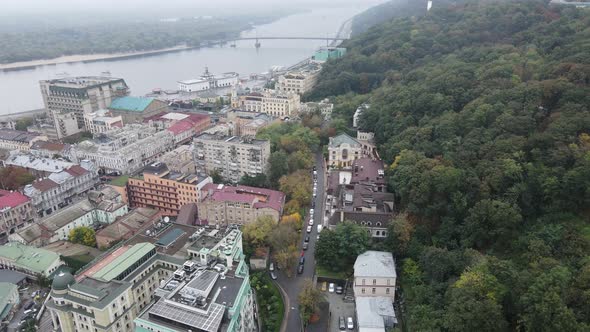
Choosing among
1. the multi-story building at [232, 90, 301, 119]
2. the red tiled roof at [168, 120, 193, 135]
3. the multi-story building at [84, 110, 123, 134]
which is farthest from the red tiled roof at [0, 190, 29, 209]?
the multi-story building at [232, 90, 301, 119]

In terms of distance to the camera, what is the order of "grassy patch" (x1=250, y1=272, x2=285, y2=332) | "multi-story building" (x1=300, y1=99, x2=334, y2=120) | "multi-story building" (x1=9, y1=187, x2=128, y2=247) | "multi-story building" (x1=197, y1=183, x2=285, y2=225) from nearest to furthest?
"grassy patch" (x1=250, y1=272, x2=285, y2=332)
"multi-story building" (x1=9, y1=187, x2=128, y2=247)
"multi-story building" (x1=197, y1=183, x2=285, y2=225)
"multi-story building" (x1=300, y1=99, x2=334, y2=120)

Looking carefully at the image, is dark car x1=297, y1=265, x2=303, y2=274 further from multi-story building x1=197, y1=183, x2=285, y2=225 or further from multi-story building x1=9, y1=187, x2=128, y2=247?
multi-story building x1=9, y1=187, x2=128, y2=247

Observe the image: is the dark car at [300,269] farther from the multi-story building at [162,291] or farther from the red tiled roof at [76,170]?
the red tiled roof at [76,170]

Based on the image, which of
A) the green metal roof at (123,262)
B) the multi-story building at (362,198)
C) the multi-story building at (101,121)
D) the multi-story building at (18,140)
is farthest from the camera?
the multi-story building at (101,121)

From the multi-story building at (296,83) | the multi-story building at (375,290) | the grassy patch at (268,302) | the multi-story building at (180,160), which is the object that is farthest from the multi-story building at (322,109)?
the grassy patch at (268,302)

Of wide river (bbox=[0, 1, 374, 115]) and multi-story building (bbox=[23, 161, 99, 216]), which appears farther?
wide river (bbox=[0, 1, 374, 115])

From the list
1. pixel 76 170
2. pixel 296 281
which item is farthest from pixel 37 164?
pixel 296 281

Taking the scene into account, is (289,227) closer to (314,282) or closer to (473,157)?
(314,282)
